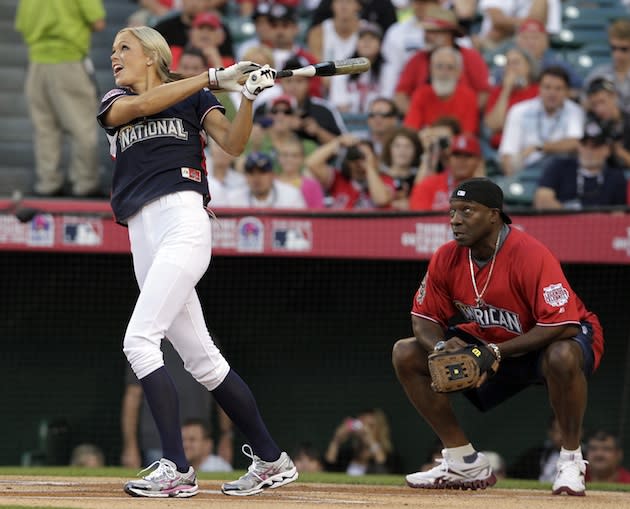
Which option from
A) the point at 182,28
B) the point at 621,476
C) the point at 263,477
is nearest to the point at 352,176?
the point at 182,28

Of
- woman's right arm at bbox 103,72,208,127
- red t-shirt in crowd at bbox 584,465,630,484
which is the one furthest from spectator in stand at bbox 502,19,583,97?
woman's right arm at bbox 103,72,208,127

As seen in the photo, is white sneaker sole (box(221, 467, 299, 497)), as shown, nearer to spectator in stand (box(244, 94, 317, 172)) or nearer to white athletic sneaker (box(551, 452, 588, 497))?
white athletic sneaker (box(551, 452, 588, 497))

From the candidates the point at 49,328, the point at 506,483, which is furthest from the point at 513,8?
the point at 506,483

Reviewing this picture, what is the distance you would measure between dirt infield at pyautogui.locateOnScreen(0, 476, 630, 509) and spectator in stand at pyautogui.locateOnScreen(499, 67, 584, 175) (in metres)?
3.88

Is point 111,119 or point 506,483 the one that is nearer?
point 111,119

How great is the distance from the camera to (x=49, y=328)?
884cm

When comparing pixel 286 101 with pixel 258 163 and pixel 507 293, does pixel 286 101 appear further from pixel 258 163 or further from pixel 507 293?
pixel 507 293

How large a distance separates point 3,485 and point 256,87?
1860 mm

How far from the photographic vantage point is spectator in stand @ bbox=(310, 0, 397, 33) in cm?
1005

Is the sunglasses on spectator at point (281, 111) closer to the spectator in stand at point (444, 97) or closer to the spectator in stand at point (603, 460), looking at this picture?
the spectator in stand at point (444, 97)

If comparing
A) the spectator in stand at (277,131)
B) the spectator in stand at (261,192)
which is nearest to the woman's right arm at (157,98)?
the spectator in stand at (261,192)

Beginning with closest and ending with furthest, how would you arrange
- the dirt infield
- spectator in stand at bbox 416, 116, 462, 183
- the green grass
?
1. the dirt infield
2. the green grass
3. spectator in stand at bbox 416, 116, 462, 183

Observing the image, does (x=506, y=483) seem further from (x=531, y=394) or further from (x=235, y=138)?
(x=531, y=394)

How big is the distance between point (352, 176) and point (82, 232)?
1926 millimetres
